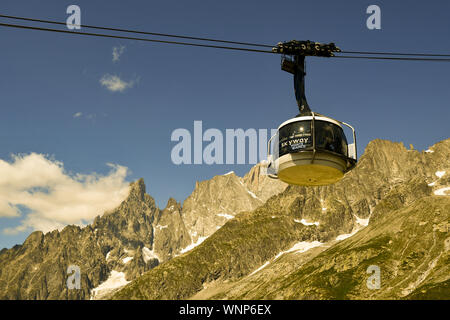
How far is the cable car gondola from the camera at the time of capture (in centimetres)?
1777

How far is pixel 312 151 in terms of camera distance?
1778 centimetres

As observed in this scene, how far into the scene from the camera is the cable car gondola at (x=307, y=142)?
17.8m

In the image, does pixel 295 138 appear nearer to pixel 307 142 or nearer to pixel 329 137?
pixel 307 142

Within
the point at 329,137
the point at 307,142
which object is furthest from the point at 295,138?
the point at 329,137

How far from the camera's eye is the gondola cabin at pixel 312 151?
59.1 ft

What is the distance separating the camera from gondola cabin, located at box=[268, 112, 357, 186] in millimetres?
18000

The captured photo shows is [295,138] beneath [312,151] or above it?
above

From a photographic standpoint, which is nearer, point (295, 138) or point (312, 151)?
point (312, 151)

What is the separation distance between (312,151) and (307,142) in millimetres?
492

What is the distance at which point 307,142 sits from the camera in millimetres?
18078

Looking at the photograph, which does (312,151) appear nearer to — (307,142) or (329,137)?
(307,142)

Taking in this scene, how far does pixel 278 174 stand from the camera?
19203 mm
